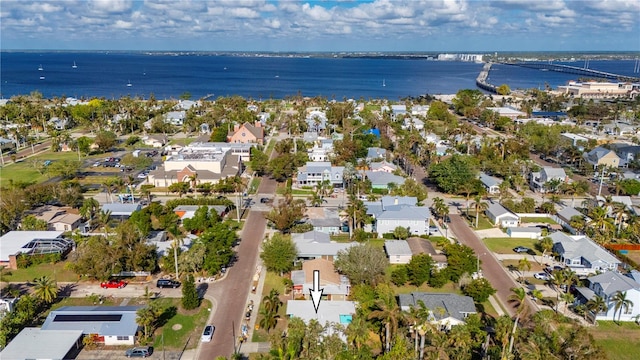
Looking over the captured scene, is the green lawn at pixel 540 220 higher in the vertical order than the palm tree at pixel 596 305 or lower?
lower

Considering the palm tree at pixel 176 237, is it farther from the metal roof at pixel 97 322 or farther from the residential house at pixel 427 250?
the residential house at pixel 427 250

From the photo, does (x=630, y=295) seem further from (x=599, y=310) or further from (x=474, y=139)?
(x=474, y=139)

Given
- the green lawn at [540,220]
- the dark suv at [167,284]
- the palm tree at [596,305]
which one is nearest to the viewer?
the palm tree at [596,305]

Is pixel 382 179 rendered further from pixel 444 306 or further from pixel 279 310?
pixel 279 310

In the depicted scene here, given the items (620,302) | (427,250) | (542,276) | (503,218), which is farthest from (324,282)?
(503,218)

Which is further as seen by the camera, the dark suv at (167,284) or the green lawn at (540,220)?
the green lawn at (540,220)

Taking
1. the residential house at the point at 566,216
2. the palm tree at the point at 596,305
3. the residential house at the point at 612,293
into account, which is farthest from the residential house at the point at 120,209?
the residential house at the point at 566,216

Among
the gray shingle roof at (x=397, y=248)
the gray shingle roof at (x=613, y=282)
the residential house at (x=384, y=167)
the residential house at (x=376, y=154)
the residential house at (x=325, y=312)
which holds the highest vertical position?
the residential house at (x=376, y=154)
